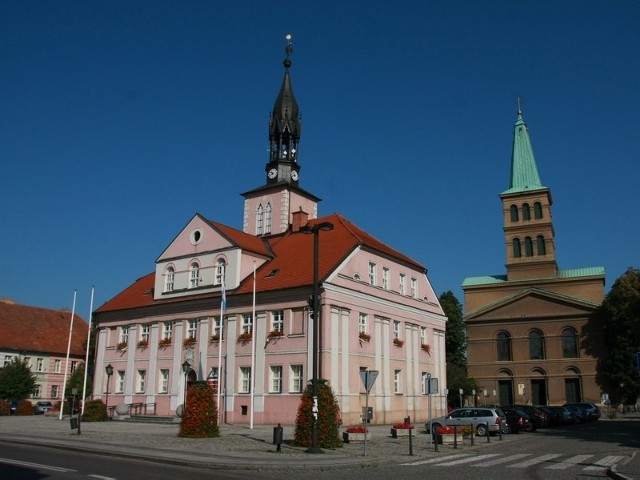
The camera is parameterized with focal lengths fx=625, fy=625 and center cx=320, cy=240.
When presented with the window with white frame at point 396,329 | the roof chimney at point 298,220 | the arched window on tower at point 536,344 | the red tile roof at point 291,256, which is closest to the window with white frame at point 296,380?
the red tile roof at point 291,256

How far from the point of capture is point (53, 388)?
65.5m

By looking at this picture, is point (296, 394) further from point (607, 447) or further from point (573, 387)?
point (573, 387)

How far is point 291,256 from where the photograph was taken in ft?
138

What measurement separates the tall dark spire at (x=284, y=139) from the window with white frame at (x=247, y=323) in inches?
609

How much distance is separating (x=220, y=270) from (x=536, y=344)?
46860 millimetres

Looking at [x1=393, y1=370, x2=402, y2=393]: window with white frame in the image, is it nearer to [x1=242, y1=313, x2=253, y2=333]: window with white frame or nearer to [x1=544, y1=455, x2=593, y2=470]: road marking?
[x1=242, y1=313, x2=253, y2=333]: window with white frame

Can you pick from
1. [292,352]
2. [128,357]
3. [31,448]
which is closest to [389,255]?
[292,352]

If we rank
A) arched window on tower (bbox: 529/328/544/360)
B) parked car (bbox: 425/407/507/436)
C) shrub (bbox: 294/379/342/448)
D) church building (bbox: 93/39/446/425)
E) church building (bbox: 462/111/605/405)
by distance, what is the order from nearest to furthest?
shrub (bbox: 294/379/342/448) < parked car (bbox: 425/407/507/436) < church building (bbox: 93/39/446/425) < church building (bbox: 462/111/605/405) < arched window on tower (bbox: 529/328/544/360)

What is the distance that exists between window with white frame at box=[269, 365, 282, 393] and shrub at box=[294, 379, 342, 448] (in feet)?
46.3

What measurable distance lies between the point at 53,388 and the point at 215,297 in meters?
34.3

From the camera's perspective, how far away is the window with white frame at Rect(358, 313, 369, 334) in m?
39.2

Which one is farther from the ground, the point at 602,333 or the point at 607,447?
the point at 602,333

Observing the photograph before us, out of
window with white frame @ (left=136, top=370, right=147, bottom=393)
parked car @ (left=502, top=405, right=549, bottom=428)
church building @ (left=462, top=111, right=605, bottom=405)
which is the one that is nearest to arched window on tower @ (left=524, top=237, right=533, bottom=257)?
church building @ (left=462, top=111, right=605, bottom=405)

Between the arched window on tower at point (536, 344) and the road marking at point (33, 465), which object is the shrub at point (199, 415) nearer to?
the road marking at point (33, 465)
